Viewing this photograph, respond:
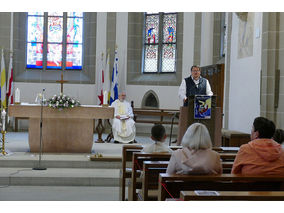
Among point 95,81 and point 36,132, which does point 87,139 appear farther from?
point 95,81

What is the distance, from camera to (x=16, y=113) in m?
9.30

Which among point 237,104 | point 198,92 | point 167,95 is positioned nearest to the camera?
point 198,92

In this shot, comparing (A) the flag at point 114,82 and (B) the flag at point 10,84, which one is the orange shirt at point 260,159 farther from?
(B) the flag at point 10,84

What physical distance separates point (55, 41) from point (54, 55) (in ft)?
1.47

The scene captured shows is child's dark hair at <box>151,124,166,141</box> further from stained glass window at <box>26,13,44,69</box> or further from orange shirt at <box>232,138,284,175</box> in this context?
stained glass window at <box>26,13,44,69</box>

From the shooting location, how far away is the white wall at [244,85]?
917 cm

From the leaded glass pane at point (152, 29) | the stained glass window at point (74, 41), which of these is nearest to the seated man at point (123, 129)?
the leaded glass pane at point (152, 29)

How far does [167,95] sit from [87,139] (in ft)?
17.0

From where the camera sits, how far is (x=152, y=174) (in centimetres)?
444

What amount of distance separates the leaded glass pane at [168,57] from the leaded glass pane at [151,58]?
0.27 meters

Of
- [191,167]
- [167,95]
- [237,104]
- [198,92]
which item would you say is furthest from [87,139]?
[191,167]

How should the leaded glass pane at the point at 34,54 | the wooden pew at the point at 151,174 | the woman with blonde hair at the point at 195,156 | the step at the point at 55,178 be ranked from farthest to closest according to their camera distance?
the leaded glass pane at the point at 34,54 → the step at the point at 55,178 → the wooden pew at the point at 151,174 → the woman with blonde hair at the point at 195,156

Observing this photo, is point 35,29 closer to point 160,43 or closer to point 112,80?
point 112,80

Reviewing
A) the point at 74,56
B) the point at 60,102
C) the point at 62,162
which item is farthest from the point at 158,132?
the point at 74,56
